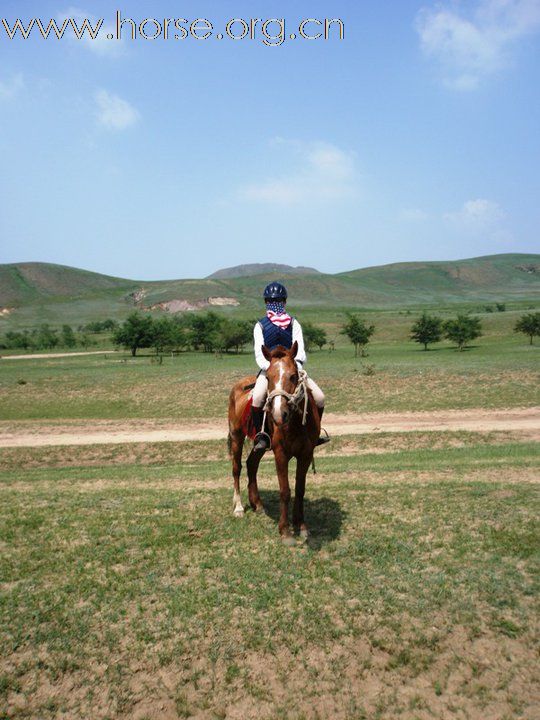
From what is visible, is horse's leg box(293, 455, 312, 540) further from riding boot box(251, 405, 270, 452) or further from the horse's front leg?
riding boot box(251, 405, 270, 452)

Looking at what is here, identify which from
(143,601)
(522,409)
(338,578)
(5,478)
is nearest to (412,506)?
(338,578)

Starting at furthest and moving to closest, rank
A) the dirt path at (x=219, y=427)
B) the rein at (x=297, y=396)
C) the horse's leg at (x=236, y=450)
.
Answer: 1. the dirt path at (x=219, y=427)
2. the horse's leg at (x=236, y=450)
3. the rein at (x=297, y=396)

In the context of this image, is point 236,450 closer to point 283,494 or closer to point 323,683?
point 283,494

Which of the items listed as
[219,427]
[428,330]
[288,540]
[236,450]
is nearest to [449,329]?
[428,330]

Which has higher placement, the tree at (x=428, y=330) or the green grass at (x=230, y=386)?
the tree at (x=428, y=330)

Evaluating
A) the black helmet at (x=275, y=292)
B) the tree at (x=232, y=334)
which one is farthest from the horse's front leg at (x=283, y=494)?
the tree at (x=232, y=334)

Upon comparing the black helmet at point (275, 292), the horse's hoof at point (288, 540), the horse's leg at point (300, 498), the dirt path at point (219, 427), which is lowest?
the dirt path at point (219, 427)

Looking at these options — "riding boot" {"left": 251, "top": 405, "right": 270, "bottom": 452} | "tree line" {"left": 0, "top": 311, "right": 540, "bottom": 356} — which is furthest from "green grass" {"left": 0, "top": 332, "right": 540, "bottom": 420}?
"tree line" {"left": 0, "top": 311, "right": 540, "bottom": 356}

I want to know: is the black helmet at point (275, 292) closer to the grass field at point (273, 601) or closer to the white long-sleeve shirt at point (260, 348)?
the white long-sleeve shirt at point (260, 348)

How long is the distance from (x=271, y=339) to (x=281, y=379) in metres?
1.64

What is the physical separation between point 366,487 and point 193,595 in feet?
19.2

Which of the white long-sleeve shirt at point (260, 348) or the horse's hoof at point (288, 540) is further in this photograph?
the white long-sleeve shirt at point (260, 348)

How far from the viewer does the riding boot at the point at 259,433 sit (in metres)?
9.03

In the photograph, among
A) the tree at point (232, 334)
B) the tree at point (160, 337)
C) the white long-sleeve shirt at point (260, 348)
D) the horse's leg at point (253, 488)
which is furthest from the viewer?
the tree at point (160, 337)
